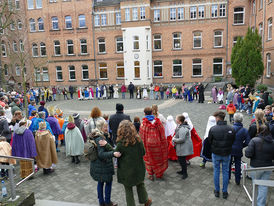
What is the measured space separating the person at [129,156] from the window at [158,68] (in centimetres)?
2655

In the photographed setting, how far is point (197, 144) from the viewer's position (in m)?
6.55

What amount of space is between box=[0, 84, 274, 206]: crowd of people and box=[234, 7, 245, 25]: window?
23053mm

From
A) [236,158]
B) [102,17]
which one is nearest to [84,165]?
[236,158]

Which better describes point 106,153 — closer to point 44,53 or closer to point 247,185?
point 247,185

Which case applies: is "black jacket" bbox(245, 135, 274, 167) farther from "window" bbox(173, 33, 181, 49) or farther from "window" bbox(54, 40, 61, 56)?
"window" bbox(54, 40, 61, 56)

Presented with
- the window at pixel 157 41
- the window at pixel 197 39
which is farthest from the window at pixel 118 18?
the window at pixel 197 39

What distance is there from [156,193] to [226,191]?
1.55 m

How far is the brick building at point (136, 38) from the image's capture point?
90.0ft

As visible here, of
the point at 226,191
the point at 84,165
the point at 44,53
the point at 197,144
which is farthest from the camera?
the point at 44,53

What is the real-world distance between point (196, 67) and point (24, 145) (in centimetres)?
2595

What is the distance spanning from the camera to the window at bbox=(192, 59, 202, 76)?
28873mm

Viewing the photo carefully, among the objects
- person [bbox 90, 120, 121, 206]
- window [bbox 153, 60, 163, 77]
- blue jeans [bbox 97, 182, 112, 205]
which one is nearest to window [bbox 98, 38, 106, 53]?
window [bbox 153, 60, 163, 77]

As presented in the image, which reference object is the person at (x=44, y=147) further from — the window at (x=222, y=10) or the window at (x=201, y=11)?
the window at (x=222, y=10)

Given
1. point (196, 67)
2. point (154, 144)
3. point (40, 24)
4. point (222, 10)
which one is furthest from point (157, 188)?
point (40, 24)
